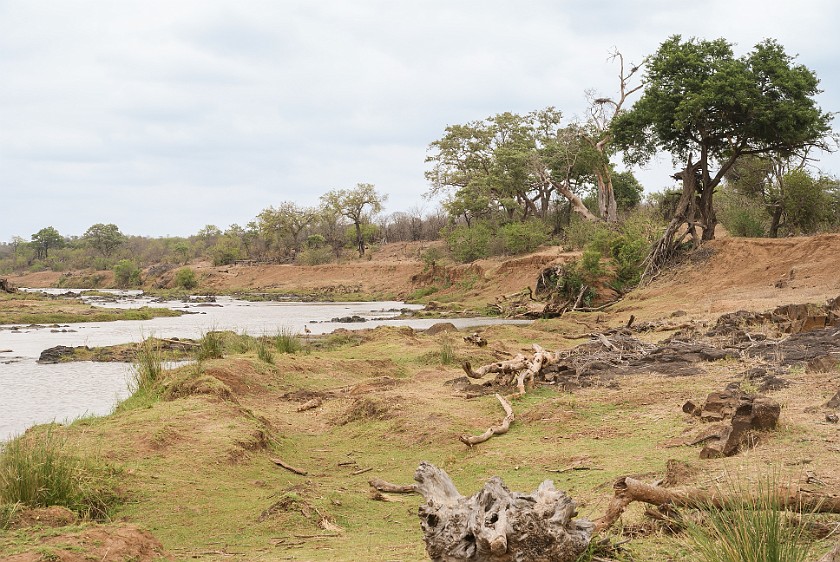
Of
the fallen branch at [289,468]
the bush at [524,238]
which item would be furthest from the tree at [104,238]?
the fallen branch at [289,468]

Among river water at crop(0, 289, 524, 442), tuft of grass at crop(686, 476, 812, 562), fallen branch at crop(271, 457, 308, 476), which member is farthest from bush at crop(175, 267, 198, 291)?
tuft of grass at crop(686, 476, 812, 562)

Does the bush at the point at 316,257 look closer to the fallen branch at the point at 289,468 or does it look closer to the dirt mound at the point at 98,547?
the fallen branch at the point at 289,468

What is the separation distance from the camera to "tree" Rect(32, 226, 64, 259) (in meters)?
96.4

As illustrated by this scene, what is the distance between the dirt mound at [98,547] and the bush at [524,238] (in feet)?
121

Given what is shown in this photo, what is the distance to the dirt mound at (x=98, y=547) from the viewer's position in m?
4.71

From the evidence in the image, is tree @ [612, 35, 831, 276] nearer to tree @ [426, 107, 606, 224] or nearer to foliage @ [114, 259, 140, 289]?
tree @ [426, 107, 606, 224]

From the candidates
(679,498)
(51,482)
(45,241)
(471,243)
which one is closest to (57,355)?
(51,482)

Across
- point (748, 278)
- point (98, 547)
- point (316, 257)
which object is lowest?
point (98, 547)

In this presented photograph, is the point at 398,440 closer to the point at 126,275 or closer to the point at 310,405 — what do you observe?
the point at 310,405

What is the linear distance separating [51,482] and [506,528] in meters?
4.15

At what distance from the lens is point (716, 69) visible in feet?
84.5

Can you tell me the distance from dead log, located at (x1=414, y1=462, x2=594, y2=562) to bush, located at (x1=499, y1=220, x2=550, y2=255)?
123 ft

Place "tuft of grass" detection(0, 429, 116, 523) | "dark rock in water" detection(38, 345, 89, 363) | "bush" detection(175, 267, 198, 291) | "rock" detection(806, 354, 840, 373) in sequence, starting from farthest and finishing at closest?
"bush" detection(175, 267, 198, 291), "dark rock in water" detection(38, 345, 89, 363), "rock" detection(806, 354, 840, 373), "tuft of grass" detection(0, 429, 116, 523)

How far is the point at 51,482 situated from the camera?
6.20 metres
